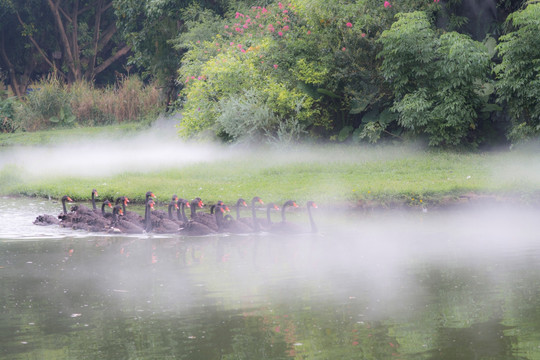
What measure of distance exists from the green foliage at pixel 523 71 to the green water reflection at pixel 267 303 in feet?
31.7

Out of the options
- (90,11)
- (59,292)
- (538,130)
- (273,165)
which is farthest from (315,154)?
(90,11)

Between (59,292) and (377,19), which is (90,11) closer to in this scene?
(377,19)

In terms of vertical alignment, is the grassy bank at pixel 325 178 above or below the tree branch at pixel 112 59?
below

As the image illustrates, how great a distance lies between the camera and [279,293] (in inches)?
365

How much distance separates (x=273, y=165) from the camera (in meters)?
20.5

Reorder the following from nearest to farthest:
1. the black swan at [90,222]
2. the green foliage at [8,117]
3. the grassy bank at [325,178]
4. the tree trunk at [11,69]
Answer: the black swan at [90,222] < the grassy bank at [325,178] < the green foliage at [8,117] < the tree trunk at [11,69]

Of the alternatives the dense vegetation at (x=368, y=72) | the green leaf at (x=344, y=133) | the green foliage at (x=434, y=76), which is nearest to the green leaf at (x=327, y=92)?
the dense vegetation at (x=368, y=72)

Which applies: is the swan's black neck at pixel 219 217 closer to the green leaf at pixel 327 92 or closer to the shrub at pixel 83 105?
the green leaf at pixel 327 92

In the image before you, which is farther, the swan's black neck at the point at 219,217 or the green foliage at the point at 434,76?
the green foliage at the point at 434,76

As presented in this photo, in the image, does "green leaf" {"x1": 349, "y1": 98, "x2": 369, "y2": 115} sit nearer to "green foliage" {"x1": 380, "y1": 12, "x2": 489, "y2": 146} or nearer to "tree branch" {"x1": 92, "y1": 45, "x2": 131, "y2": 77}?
"green foliage" {"x1": 380, "y1": 12, "x2": 489, "y2": 146}

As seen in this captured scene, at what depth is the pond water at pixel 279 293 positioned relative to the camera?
7.38m

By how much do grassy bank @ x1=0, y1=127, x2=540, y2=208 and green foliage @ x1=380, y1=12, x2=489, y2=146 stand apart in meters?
0.88

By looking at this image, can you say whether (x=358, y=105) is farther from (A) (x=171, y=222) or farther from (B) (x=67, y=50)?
(B) (x=67, y=50)

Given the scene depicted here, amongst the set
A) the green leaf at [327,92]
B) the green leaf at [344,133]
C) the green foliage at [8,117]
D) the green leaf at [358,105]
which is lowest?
the green foliage at [8,117]
